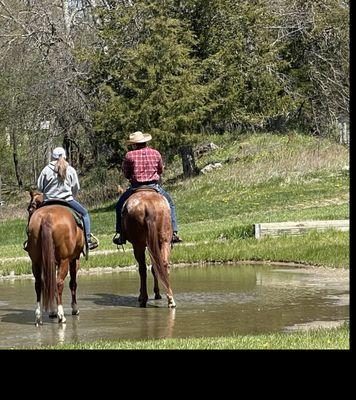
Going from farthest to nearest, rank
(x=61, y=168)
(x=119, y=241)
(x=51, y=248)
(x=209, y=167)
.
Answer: (x=209, y=167) → (x=119, y=241) → (x=61, y=168) → (x=51, y=248)

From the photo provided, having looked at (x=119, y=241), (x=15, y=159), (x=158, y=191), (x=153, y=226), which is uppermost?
(x=15, y=159)

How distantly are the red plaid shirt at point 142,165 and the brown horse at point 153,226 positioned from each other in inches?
8.9

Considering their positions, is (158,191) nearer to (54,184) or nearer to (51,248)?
(54,184)

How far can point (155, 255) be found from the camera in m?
13.7

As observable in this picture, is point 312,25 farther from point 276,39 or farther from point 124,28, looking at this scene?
point 124,28

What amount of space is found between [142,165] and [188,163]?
1068 inches

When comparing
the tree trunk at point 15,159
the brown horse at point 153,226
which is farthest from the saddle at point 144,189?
the tree trunk at point 15,159

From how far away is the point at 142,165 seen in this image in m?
14.1

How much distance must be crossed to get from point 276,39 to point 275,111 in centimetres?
367

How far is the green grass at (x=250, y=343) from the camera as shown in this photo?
8.89 meters

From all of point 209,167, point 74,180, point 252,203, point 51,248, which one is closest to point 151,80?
point 209,167

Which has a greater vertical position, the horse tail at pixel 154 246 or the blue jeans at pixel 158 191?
the blue jeans at pixel 158 191

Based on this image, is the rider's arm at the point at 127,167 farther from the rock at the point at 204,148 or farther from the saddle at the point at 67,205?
the rock at the point at 204,148
